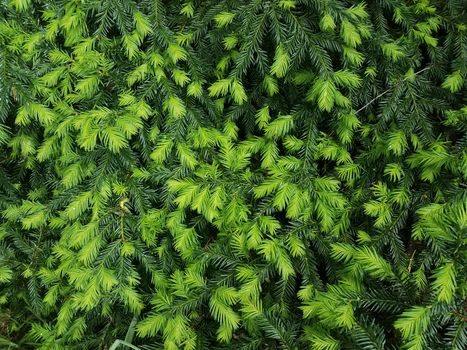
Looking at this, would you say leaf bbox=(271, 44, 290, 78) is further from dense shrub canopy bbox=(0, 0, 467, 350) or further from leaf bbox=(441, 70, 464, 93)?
leaf bbox=(441, 70, 464, 93)

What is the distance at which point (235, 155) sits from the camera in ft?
5.56

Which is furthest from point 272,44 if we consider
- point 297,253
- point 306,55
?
point 297,253

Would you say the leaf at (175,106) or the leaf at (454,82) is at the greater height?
the leaf at (454,82)

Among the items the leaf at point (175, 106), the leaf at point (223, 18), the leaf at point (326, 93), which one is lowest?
the leaf at point (175, 106)

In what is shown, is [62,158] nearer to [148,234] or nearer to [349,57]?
[148,234]

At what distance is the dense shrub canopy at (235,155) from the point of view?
1.54 meters

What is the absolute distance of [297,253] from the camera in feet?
5.06

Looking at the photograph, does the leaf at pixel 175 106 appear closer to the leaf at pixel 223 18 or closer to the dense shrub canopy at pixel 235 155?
the dense shrub canopy at pixel 235 155

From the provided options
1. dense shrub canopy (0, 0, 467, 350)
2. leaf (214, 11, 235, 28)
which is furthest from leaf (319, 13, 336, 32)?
leaf (214, 11, 235, 28)

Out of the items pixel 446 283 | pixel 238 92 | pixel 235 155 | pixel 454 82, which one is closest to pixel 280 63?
pixel 238 92

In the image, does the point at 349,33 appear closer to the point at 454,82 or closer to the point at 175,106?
the point at 454,82

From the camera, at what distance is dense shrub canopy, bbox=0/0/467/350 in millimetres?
1543

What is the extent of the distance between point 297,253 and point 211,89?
0.72 metres

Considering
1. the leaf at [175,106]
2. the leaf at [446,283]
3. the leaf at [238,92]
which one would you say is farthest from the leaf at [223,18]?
the leaf at [446,283]
